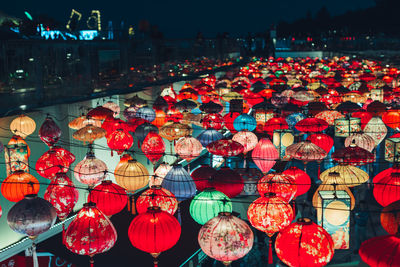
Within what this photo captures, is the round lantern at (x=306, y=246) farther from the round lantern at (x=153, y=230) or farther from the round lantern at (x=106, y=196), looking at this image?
the round lantern at (x=106, y=196)

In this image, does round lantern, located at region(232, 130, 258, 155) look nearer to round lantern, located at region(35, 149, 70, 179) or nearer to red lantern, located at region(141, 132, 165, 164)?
red lantern, located at region(141, 132, 165, 164)

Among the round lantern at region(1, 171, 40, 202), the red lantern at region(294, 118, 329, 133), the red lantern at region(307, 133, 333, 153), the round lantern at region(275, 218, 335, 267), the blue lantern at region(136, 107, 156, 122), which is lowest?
the round lantern at region(275, 218, 335, 267)

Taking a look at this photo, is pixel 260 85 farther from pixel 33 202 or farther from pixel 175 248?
pixel 33 202

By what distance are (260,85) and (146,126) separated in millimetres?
6483

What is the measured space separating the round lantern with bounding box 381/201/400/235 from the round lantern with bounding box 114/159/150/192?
2.76 meters

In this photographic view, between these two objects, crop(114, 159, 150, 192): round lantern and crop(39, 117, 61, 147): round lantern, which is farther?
crop(39, 117, 61, 147): round lantern

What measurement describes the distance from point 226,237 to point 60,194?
2.23 m

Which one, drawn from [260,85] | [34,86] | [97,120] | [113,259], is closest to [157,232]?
[113,259]

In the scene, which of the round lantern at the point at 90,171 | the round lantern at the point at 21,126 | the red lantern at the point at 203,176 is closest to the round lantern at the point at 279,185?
the red lantern at the point at 203,176

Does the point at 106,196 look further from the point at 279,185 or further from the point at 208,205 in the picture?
the point at 279,185

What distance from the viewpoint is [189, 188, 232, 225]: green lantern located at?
4.46 m

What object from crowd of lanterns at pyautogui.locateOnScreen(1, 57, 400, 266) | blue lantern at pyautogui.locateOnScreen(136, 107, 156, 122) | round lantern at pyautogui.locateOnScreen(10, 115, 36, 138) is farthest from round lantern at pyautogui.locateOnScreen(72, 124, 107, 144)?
blue lantern at pyautogui.locateOnScreen(136, 107, 156, 122)

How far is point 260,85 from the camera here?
1291 centimetres

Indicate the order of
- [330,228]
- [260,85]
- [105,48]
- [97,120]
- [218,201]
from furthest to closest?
1. [260,85]
2. [105,48]
3. [97,120]
4. [330,228]
5. [218,201]
